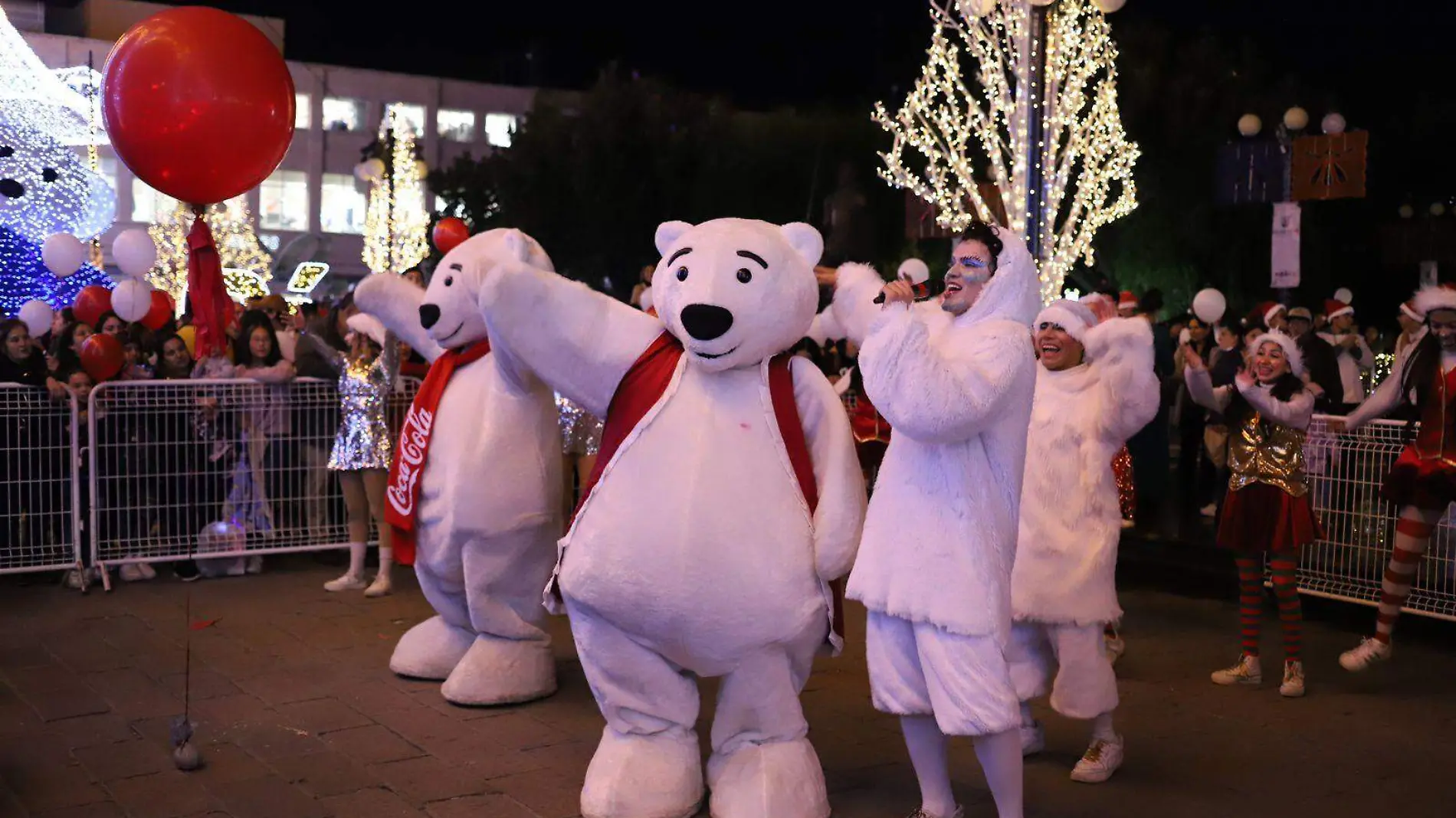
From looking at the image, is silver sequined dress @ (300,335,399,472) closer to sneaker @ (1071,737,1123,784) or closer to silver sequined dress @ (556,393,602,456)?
silver sequined dress @ (556,393,602,456)

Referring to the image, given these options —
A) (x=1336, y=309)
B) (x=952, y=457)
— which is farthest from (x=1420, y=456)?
(x=1336, y=309)

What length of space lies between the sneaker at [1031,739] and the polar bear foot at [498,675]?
2.07 m

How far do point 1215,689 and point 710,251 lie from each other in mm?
3465

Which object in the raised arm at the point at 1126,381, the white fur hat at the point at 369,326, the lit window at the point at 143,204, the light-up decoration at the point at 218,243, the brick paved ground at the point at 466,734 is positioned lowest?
the brick paved ground at the point at 466,734

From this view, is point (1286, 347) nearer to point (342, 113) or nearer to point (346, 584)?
point (346, 584)

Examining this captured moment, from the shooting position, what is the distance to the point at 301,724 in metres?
5.65

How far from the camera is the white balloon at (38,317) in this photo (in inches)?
392

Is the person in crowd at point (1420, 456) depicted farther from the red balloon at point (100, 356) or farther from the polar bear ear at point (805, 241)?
the red balloon at point (100, 356)

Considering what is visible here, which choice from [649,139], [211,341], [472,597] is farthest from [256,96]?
[649,139]

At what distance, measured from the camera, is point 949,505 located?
4184 millimetres

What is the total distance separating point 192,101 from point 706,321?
249 cm

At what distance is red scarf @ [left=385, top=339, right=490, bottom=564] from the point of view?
6.09 m

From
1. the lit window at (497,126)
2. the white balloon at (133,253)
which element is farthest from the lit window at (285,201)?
the white balloon at (133,253)

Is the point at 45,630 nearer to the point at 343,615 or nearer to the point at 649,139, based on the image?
the point at 343,615
